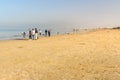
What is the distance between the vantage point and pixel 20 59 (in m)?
29.6

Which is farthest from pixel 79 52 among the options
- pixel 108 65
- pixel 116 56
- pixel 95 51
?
pixel 108 65

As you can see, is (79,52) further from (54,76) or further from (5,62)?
(54,76)

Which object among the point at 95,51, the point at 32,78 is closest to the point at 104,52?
the point at 95,51

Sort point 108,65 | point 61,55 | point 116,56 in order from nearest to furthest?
1. point 108,65
2. point 116,56
3. point 61,55

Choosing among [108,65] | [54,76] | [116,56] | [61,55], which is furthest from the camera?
[61,55]

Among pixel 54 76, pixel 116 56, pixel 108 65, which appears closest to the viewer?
pixel 54 76

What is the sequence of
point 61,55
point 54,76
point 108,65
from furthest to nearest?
point 61,55
point 108,65
point 54,76

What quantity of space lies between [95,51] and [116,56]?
12.7 feet

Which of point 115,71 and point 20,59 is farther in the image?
point 20,59

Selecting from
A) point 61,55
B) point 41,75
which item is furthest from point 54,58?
point 41,75

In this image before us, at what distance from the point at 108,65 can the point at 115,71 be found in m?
1.96

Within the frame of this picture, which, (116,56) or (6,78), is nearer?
(6,78)

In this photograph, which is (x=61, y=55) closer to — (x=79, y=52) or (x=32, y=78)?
(x=79, y=52)

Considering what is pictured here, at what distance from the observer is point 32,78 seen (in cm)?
2322
